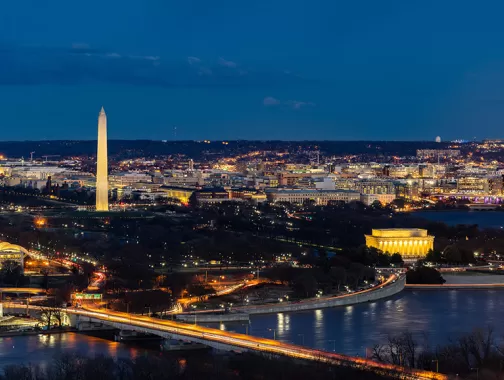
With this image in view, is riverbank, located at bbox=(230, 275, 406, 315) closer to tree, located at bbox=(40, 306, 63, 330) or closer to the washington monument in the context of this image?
tree, located at bbox=(40, 306, 63, 330)

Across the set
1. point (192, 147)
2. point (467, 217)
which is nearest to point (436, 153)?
point (192, 147)

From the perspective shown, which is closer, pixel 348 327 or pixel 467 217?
pixel 348 327

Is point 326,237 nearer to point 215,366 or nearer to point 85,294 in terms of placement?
point 85,294

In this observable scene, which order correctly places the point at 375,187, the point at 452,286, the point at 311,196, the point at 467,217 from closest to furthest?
the point at 452,286
the point at 467,217
the point at 311,196
the point at 375,187

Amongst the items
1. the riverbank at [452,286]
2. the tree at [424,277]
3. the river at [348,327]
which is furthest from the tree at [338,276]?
the tree at [424,277]

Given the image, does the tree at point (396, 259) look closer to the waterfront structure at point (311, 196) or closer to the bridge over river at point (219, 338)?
the bridge over river at point (219, 338)

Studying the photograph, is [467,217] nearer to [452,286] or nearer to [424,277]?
[424,277]
